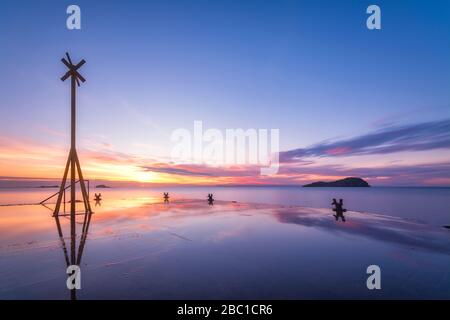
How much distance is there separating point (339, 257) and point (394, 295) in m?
4.00

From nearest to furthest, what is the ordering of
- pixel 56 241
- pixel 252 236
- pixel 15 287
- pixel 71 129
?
pixel 15 287 → pixel 56 241 → pixel 252 236 → pixel 71 129

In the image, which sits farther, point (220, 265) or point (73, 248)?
point (73, 248)

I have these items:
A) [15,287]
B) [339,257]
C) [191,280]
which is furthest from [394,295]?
[15,287]

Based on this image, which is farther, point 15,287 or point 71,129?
point 71,129

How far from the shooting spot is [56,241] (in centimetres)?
1252

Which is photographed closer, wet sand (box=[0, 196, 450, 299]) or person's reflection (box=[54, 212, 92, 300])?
wet sand (box=[0, 196, 450, 299])

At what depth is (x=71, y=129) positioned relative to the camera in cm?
1995

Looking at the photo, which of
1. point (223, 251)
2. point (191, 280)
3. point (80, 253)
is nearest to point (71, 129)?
point (80, 253)

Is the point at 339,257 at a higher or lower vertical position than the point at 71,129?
lower

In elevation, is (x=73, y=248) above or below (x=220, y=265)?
above

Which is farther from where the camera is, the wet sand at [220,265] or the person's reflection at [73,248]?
the person's reflection at [73,248]
